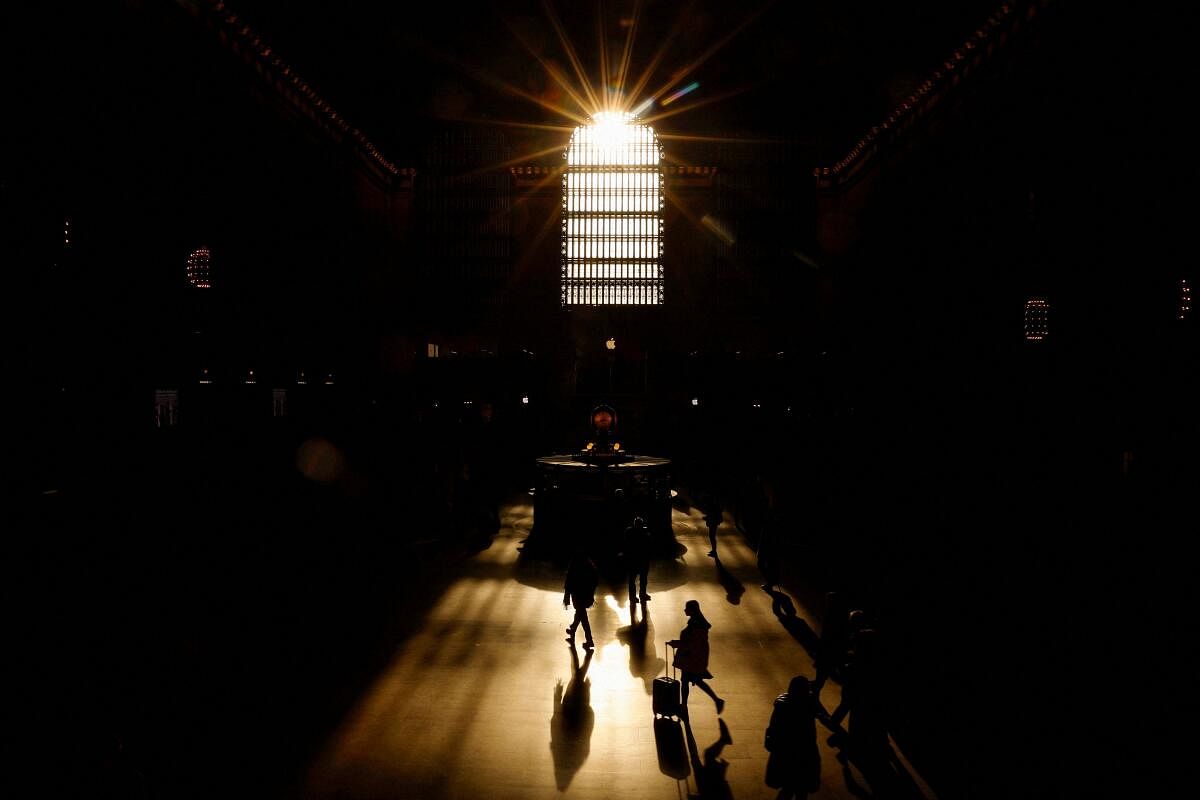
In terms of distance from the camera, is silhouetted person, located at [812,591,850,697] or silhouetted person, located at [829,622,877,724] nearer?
silhouetted person, located at [829,622,877,724]

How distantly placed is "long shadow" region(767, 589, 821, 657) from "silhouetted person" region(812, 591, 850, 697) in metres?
1.16

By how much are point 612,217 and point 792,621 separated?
16.5 m

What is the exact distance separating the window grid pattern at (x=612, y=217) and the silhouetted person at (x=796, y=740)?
18522mm

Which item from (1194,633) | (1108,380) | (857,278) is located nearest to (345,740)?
(1194,633)

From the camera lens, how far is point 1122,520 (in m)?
7.95

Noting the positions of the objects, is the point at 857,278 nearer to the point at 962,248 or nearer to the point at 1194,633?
the point at 962,248

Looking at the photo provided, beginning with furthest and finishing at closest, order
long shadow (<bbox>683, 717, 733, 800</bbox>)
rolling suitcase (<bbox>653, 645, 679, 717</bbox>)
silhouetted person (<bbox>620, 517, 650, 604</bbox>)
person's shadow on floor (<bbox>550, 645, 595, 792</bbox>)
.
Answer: silhouetted person (<bbox>620, 517, 650, 604</bbox>) < rolling suitcase (<bbox>653, 645, 679, 717</bbox>) < person's shadow on floor (<bbox>550, 645, 595, 792</bbox>) < long shadow (<bbox>683, 717, 733, 800</bbox>)

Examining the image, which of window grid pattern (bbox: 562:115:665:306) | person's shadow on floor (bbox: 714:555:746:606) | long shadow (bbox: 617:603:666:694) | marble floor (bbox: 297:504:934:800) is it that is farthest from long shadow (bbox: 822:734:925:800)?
window grid pattern (bbox: 562:115:665:306)

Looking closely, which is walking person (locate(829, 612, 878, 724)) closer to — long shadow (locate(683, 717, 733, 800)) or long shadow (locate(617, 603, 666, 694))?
long shadow (locate(683, 717, 733, 800))

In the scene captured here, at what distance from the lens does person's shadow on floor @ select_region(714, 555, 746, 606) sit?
29.5ft

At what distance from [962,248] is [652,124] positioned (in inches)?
448

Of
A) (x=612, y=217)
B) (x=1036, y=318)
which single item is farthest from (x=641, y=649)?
(x=612, y=217)

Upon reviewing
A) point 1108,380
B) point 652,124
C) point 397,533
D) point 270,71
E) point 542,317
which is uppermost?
point 652,124

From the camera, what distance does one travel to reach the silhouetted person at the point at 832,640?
5.59 m
